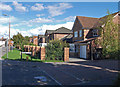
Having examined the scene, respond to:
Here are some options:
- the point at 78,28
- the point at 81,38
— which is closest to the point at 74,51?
the point at 81,38

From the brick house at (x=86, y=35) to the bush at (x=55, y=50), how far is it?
4343 mm

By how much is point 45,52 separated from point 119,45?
10361 millimetres

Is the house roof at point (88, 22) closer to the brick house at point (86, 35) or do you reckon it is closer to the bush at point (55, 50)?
the brick house at point (86, 35)

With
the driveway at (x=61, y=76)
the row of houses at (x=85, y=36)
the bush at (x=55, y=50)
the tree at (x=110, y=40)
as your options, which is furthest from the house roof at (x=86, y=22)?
the driveway at (x=61, y=76)

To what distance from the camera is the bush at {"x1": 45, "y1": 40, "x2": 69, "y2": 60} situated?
59.0ft

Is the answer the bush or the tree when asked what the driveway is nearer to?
the tree

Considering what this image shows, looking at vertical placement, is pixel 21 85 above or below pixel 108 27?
below

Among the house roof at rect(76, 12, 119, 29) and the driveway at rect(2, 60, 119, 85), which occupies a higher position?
the house roof at rect(76, 12, 119, 29)

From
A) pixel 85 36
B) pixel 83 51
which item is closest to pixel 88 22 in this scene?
pixel 85 36

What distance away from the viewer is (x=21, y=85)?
7008mm

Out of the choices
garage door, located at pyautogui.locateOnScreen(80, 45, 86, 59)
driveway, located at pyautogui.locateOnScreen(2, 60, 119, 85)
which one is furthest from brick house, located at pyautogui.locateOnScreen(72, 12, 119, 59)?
driveway, located at pyautogui.locateOnScreen(2, 60, 119, 85)

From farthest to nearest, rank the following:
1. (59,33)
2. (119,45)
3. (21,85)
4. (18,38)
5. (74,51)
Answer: (18,38) < (59,33) < (74,51) < (119,45) < (21,85)

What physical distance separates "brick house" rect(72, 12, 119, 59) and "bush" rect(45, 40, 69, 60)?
4.34m

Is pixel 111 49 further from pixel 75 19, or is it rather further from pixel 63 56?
pixel 75 19
